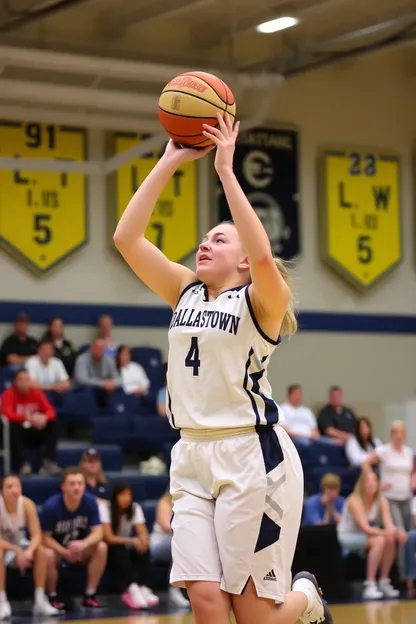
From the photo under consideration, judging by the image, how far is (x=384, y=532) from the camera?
12.1 m

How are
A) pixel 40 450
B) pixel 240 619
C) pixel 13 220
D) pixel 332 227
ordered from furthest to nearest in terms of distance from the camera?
pixel 332 227, pixel 13 220, pixel 40 450, pixel 240 619

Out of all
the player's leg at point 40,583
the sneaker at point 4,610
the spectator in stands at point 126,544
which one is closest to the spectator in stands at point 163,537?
the spectator in stands at point 126,544

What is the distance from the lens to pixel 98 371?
48.5ft

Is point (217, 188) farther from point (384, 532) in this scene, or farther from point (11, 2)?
point (384, 532)

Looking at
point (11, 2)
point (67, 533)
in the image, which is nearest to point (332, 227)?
point (11, 2)

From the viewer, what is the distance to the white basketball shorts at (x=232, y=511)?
14.6 feet

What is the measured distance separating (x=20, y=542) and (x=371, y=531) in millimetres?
3728

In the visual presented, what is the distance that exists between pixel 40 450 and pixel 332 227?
6.87 metres

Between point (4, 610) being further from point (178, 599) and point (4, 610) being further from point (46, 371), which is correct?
point (46, 371)

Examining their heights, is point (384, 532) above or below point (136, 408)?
below

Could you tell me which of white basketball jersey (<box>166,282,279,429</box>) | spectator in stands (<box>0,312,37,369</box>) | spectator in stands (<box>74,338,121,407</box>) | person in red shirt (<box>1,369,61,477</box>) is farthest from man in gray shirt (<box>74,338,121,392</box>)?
white basketball jersey (<box>166,282,279,429</box>)

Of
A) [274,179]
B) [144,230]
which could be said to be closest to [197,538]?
[144,230]

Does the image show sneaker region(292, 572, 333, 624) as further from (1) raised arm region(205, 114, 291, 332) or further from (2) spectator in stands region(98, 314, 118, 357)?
(2) spectator in stands region(98, 314, 118, 357)

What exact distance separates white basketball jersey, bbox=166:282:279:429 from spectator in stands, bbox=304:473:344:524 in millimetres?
7750
